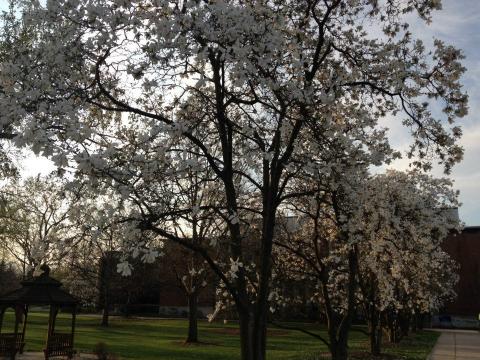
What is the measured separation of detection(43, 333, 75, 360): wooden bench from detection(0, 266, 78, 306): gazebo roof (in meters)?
1.30

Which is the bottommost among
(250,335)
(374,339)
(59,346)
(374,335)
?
(59,346)

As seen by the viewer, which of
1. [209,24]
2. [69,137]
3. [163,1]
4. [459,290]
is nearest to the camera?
[69,137]

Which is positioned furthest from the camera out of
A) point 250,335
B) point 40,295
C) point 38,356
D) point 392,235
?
point 38,356

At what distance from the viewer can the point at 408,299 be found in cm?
2381


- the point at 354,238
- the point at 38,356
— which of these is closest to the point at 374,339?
the point at 354,238

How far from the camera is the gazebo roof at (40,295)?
18.8 meters

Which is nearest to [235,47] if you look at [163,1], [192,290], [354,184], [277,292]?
[163,1]

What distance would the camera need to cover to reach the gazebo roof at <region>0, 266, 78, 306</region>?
18.8m

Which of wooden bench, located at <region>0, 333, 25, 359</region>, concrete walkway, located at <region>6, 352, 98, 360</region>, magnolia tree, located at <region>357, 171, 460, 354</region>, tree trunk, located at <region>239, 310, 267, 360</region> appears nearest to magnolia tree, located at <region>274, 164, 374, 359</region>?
magnolia tree, located at <region>357, 171, 460, 354</region>

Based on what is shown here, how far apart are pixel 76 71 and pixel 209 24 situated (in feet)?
6.76

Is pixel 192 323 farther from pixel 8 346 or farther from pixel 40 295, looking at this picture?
pixel 8 346

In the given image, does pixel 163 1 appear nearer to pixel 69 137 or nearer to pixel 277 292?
pixel 69 137

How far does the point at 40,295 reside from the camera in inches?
752

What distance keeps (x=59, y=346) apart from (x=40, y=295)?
1977mm
